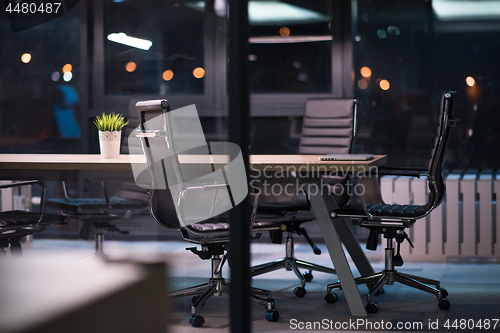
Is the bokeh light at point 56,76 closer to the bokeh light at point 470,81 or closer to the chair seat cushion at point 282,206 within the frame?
the chair seat cushion at point 282,206

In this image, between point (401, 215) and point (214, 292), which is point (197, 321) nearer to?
point (214, 292)

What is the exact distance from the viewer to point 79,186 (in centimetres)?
547

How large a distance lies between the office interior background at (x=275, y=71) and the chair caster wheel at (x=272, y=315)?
2368 mm

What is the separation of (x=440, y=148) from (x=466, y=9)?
7.87 ft

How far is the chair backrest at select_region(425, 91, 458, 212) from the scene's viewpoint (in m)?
2.96

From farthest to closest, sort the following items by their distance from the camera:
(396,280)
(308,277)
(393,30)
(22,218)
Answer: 1. (393,30)
2. (308,277)
3. (22,218)
4. (396,280)

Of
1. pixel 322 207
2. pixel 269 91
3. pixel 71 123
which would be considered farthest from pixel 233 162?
pixel 71 123

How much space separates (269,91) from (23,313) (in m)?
4.37

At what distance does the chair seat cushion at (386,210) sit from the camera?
3057mm

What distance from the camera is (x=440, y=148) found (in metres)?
2.99

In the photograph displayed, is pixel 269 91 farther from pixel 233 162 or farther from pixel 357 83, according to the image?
pixel 233 162

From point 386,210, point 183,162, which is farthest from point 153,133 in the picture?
point 386,210

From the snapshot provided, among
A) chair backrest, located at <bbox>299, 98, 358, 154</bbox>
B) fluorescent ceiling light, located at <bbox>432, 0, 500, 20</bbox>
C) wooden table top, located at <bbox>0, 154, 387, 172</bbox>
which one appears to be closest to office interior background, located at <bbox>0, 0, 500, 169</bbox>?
fluorescent ceiling light, located at <bbox>432, 0, 500, 20</bbox>

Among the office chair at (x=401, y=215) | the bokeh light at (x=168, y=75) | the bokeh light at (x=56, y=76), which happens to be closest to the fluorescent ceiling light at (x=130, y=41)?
the bokeh light at (x=168, y=75)
